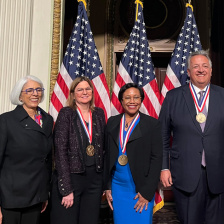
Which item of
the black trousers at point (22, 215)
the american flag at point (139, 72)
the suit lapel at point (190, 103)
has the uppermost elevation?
the american flag at point (139, 72)

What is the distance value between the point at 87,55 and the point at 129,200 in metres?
1.96

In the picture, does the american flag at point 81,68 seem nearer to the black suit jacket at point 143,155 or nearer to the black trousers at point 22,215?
the black suit jacket at point 143,155

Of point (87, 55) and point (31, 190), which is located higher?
point (87, 55)

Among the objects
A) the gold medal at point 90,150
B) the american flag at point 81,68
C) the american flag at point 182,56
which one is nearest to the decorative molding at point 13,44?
the american flag at point 81,68

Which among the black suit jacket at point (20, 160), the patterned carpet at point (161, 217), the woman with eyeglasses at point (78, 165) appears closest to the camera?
the black suit jacket at point (20, 160)

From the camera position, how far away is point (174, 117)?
2236mm

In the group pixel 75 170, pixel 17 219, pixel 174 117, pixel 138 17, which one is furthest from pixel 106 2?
pixel 17 219

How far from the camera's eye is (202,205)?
2.15 m

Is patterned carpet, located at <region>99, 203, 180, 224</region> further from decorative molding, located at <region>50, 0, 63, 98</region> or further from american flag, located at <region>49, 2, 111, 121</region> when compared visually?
decorative molding, located at <region>50, 0, 63, 98</region>

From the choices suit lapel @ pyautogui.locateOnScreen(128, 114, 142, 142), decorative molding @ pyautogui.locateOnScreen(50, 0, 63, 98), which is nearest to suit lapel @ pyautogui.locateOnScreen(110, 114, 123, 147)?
suit lapel @ pyautogui.locateOnScreen(128, 114, 142, 142)

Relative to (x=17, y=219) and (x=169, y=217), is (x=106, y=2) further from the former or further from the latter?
(x=17, y=219)

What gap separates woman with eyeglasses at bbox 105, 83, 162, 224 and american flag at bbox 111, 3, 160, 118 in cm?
101

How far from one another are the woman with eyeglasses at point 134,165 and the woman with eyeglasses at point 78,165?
0.12 meters

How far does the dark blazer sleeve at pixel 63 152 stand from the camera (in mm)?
2023
